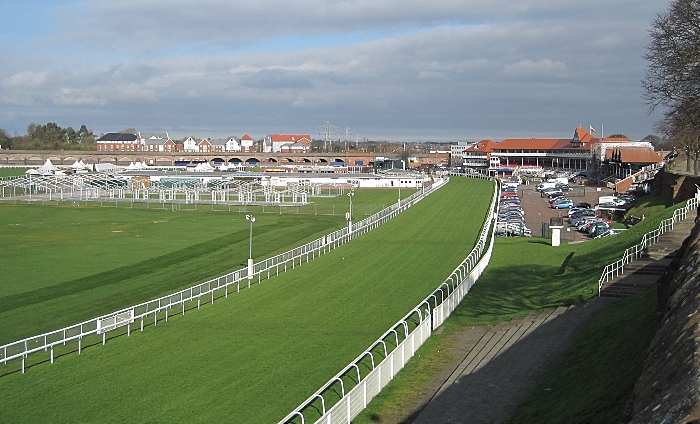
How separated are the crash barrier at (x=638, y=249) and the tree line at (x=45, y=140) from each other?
533 ft

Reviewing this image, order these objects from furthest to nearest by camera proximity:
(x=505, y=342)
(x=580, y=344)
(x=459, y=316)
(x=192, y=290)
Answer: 1. (x=192, y=290)
2. (x=459, y=316)
3. (x=505, y=342)
4. (x=580, y=344)

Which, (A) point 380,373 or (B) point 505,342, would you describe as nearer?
(A) point 380,373

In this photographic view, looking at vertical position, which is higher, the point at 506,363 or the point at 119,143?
the point at 119,143

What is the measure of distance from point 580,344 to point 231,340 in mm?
8669

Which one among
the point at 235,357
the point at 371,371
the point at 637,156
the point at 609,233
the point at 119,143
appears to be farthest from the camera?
the point at 119,143

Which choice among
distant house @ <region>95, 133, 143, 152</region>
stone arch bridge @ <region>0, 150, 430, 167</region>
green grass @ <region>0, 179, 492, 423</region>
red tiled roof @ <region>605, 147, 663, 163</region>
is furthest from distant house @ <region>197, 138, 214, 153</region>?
green grass @ <region>0, 179, 492, 423</region>

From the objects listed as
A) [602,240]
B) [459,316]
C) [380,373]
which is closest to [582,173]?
[602,240]

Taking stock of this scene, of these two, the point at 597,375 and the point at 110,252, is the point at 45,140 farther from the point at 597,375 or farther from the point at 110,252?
the point at 597,375

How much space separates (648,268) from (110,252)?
83.6 feet

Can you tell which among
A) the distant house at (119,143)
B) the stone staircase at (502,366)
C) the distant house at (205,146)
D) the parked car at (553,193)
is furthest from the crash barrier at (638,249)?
the distant house at (205,146)

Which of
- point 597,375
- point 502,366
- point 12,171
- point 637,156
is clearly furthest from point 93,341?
point 12,171

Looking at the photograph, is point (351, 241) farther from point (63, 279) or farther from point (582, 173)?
point (582, 173)

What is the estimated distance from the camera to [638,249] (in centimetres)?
2583

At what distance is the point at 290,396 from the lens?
14930mm
